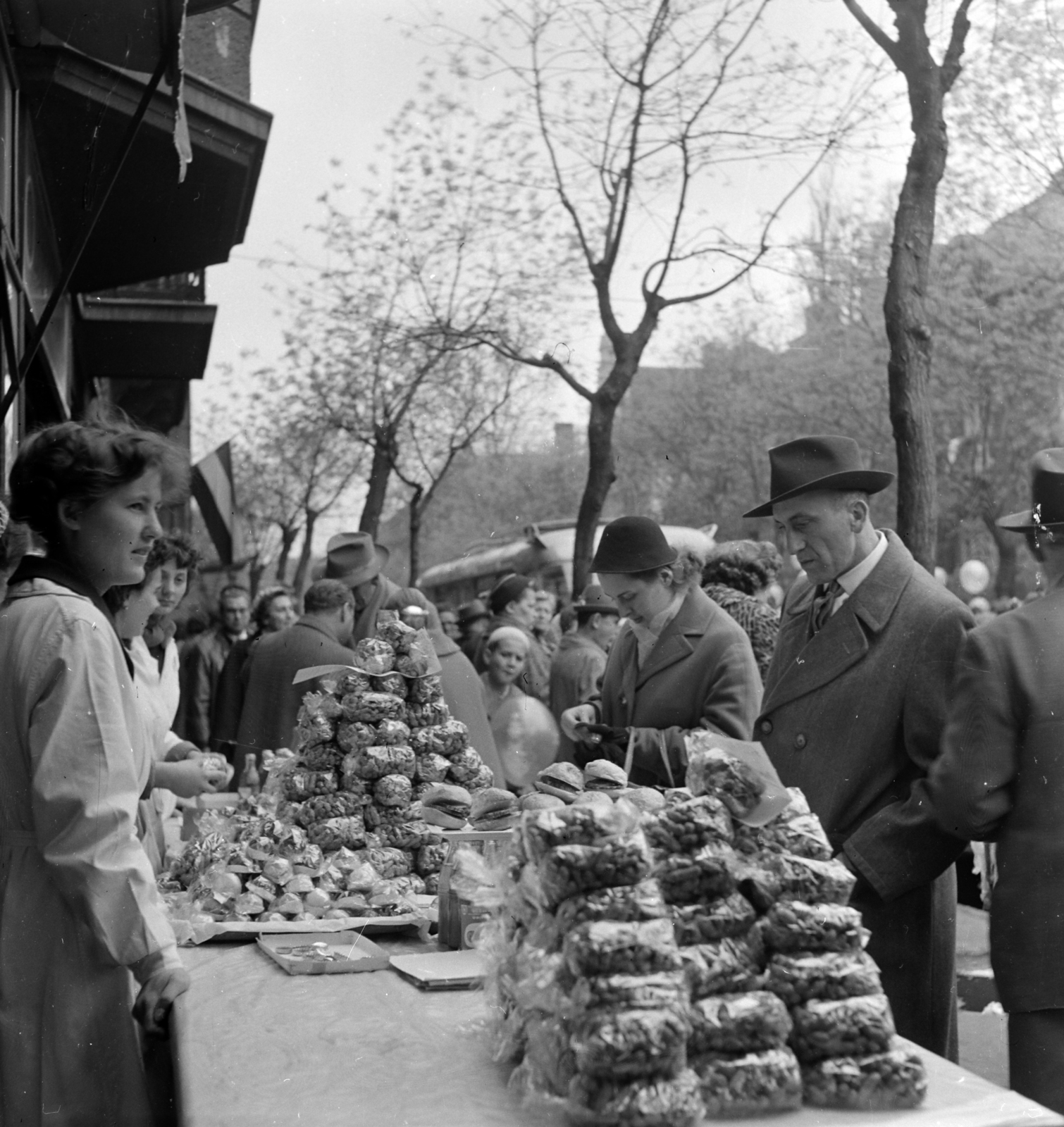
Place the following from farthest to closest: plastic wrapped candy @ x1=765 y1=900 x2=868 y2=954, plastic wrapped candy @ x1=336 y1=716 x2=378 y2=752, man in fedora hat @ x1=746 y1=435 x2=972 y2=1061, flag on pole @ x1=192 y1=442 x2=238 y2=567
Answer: flag on pole @ x1=192 y1=442 x2=238 y2=567
plastic wrapped candy @ x1=336 y1=716 x2=378 y2=752
man in fedora hat @ x1=746 y1=435 x2=972 y2=1061
plastic wrapped candy @ x1=765 y1=900 x2=868 y2=954

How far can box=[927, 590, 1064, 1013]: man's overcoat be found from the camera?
2.67 m

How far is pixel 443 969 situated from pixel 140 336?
458 inches

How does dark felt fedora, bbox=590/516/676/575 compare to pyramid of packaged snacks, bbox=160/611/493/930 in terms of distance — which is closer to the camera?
pyramid of packaged snacks, bbox=160/611/493/930

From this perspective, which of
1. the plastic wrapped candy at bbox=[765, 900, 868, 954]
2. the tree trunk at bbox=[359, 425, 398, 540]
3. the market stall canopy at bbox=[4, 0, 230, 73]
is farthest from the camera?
the tree trunk at bbox=[359, 425, 398, 540]

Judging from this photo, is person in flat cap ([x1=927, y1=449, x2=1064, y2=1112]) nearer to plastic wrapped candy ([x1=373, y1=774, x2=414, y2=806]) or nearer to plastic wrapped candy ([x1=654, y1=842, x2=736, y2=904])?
plastic wrapped candy ([x1=654, y1=842, x2=736, y2=904])

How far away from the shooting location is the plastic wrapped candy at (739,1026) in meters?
1.76

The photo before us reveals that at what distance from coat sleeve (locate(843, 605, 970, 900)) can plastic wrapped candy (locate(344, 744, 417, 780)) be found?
53.8 inches

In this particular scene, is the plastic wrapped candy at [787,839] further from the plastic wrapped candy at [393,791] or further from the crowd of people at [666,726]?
the plastic wrapped candy at [393,791]

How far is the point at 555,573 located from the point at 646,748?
14975 millimetres

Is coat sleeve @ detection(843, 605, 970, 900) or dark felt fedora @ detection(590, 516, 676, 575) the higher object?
dark felt fedora @ detection(590, 516, 676, 575)

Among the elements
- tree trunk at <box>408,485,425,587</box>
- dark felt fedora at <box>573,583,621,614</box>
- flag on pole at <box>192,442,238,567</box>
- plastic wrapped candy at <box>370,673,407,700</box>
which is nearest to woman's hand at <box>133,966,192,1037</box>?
plastic wrapped candy at <box>370,673,407,700</box>

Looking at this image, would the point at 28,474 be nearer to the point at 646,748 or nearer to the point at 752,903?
the point at 752,903

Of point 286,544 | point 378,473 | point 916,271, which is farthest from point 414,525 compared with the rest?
point 286,544

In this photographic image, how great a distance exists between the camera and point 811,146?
10.3 m
